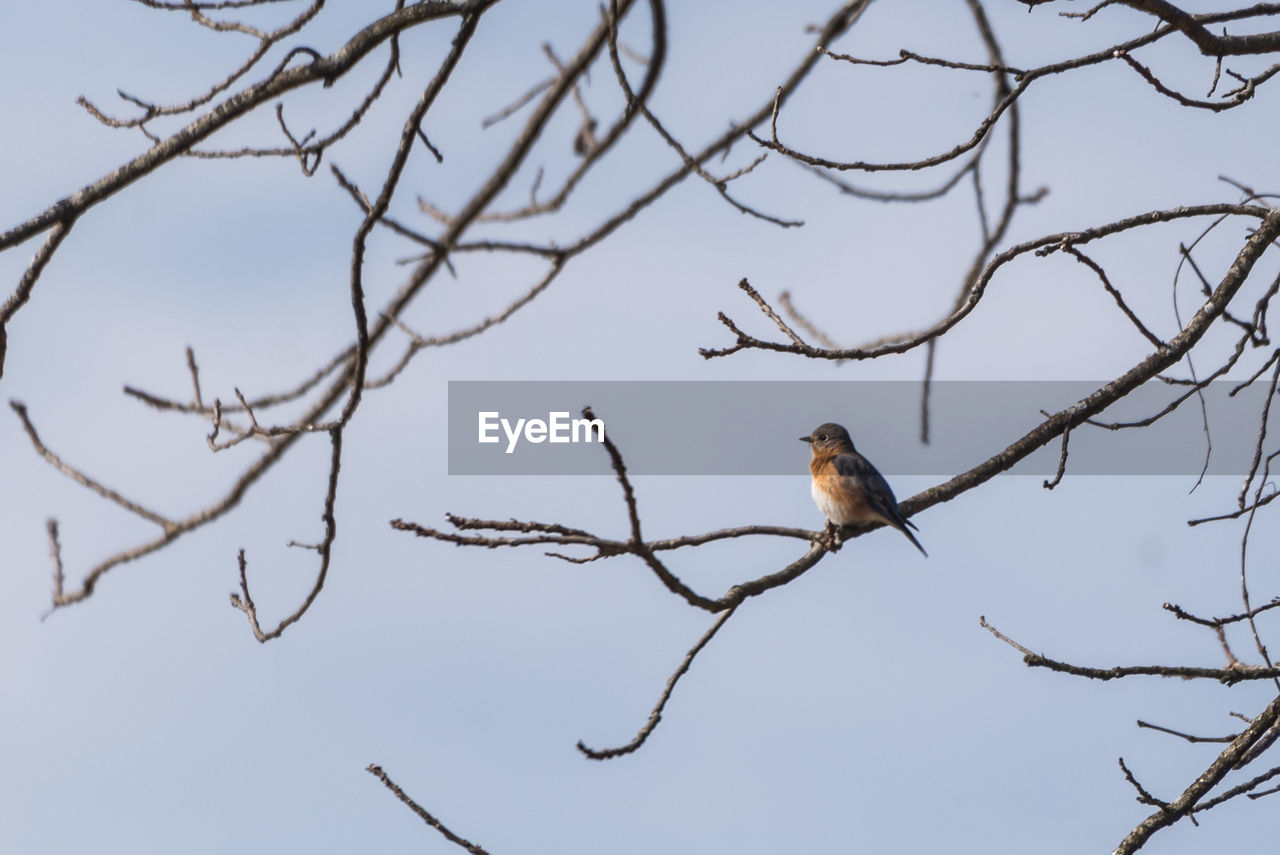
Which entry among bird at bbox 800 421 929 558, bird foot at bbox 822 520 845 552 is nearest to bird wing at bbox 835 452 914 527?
bird at bbox 800 421 929 558

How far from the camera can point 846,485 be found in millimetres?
6184

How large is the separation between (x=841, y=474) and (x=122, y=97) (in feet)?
11.8

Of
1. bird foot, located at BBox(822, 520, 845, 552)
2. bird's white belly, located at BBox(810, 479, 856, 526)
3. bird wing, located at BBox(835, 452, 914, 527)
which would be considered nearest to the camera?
bird foot, located at BBox(822, 520, 845, 552)

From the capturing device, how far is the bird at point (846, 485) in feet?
18.1

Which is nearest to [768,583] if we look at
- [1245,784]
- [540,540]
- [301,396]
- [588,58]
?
[540,540]

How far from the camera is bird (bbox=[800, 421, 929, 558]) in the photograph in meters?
5.52

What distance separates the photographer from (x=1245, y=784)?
3.90m

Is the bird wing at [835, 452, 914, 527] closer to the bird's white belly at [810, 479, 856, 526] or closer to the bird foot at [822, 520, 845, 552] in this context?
the bird's white belly at [810, 479, 856, 526]

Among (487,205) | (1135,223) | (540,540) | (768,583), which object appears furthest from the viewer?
(487,205)

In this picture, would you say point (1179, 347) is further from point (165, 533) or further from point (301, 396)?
point (165, 533)

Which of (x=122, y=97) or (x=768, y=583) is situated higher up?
(x=122, y=97)

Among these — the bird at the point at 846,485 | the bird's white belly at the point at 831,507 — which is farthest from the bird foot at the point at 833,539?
the bird's white belly at the point at 831,507

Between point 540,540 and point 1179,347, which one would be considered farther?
point 1179,347

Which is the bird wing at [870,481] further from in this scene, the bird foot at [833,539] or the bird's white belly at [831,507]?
the bird foot at [833,539]
